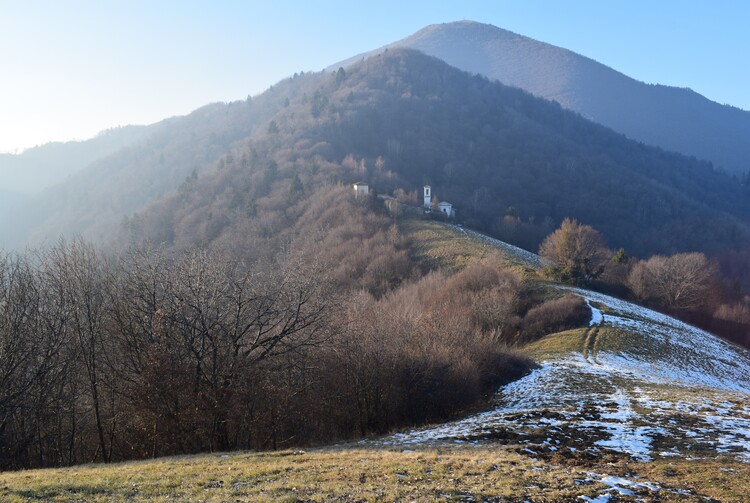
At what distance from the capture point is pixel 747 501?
424 inches

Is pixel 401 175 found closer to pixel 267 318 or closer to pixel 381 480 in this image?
pixel 267 318

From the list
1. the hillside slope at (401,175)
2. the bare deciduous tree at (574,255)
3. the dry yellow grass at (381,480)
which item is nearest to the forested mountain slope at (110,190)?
the hillside slope at (401,175)

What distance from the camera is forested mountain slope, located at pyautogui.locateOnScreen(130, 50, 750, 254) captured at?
112562mm

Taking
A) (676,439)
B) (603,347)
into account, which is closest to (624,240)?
(603,347)

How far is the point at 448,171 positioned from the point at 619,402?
131684mm

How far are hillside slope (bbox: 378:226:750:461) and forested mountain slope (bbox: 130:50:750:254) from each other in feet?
210

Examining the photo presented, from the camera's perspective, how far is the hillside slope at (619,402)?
51.6 feet

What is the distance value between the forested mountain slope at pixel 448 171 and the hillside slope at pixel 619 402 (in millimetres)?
63911

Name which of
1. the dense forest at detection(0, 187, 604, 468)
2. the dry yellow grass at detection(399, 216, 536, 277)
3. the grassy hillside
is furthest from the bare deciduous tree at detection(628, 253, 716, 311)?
the dense forest at detection(0, 187, 604, 468)

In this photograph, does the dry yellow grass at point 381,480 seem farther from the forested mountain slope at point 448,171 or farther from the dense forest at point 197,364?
the forested mountain slope at point 448,171

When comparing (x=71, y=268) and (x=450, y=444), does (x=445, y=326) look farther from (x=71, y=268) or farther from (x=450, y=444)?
(x=71, y=268)

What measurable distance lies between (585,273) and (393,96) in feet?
434

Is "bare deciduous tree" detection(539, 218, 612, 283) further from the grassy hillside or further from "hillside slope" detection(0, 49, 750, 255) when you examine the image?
"hillside slope" detection(0, 49, 750, 255)

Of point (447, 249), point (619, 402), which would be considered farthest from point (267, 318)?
point (447, 249)
